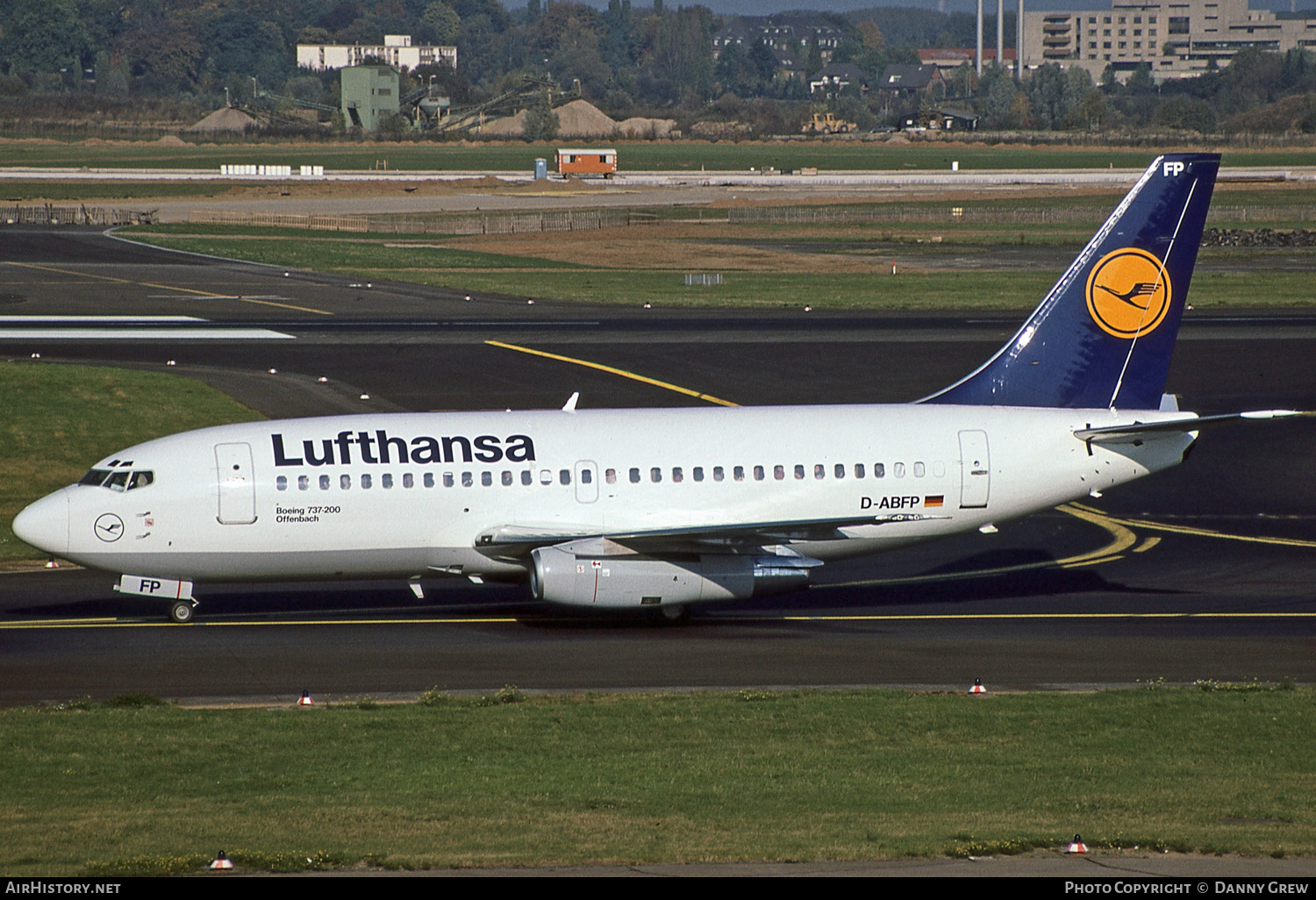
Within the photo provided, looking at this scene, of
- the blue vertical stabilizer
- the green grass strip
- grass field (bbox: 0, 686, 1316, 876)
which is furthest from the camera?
the green grass strip

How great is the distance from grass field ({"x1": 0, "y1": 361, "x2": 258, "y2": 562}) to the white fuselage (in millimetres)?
12455

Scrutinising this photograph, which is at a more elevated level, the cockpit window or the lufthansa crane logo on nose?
the cockpit window

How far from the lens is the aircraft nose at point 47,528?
101 feet

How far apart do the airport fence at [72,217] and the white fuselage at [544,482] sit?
111m

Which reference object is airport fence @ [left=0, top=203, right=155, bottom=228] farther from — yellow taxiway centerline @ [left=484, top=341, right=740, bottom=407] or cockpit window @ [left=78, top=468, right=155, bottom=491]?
cockpit window @ [left=78, top=468, right=155, bottom=491]

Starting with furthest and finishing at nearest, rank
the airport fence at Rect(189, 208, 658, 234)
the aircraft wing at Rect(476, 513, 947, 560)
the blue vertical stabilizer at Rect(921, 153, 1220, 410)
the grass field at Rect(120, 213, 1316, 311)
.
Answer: the airport fence at Rect(189, 208, 658, 234)
the grass field at Rect(120, 213, 1316, 311)
the blue vertical stabilizer at Rect(921, 153, 1220, 410)
the aircraft wing at Rect(476, 513, 947, 560)

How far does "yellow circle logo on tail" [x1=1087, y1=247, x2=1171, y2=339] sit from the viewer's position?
3494 cm

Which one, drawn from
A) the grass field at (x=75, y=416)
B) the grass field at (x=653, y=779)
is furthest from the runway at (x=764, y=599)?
the grass field at (x=653, y=779)

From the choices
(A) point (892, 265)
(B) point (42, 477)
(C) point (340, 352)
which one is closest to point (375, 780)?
(B) point (42, 477)

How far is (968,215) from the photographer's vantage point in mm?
145375

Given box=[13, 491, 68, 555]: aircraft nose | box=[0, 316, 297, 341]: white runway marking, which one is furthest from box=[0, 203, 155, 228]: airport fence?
box=[13, 491, 68, 555]: aircraft nose

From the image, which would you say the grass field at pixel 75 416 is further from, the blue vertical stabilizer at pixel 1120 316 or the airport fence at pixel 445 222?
the airport fence at pixel 445 222

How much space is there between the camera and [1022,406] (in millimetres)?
34656

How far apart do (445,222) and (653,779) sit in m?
118
